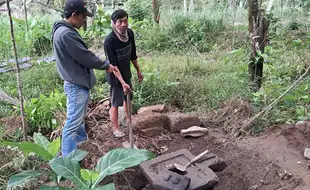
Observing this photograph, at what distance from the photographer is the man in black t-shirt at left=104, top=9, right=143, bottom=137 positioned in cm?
337

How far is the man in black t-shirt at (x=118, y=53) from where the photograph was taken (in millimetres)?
3373

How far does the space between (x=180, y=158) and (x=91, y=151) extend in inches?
39.7

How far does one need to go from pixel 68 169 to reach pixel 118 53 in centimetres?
188

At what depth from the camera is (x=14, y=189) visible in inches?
111

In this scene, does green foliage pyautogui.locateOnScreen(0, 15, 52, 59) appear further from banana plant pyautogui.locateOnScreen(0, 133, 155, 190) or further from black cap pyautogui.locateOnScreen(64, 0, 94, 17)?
banana plant pyautogui.locateOnScreen(0, 133, 155, 190)

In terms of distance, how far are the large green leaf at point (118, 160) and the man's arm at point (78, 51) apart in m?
1.21

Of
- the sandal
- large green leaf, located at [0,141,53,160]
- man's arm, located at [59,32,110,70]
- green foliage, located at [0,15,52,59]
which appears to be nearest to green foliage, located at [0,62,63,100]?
green foliage, located at [0,15,52,59]

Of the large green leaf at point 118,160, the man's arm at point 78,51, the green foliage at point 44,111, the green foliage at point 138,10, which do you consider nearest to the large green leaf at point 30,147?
the large green leaf at point 118,160

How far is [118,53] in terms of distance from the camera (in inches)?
138

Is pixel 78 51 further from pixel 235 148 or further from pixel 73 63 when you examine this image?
pixel 235 148

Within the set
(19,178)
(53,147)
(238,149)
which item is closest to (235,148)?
(238,149)

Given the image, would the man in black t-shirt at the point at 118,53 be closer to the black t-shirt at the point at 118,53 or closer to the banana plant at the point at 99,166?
the black t-shirt at the point at 118,53

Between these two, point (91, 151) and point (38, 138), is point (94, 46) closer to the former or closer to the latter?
point (91, 151)

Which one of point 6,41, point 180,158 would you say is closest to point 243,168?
point 180,158
